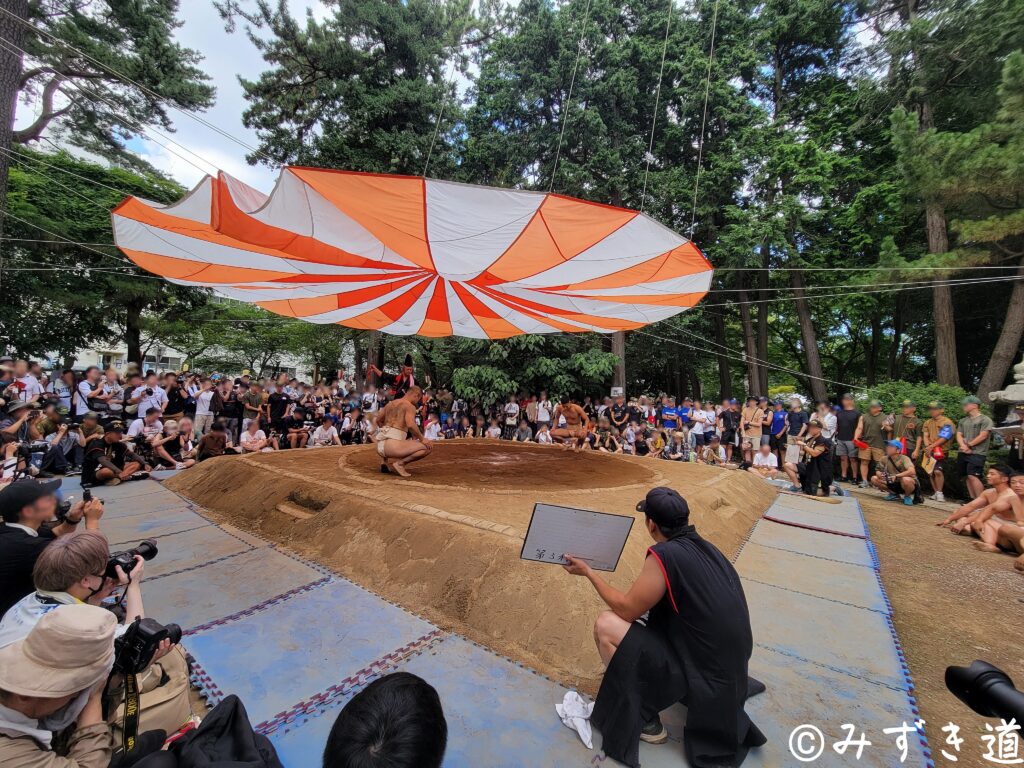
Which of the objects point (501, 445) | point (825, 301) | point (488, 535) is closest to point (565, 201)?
point (488, 535)

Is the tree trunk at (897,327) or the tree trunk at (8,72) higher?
the tree trunk at (8,72)

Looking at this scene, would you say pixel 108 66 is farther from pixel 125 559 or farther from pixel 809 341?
pixel 809 341

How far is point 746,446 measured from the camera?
10656mm

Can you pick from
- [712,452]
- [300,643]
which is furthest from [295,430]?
[712,452]

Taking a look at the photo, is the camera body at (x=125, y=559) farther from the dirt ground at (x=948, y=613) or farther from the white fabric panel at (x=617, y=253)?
the dirt ground at (x=948, y=613)

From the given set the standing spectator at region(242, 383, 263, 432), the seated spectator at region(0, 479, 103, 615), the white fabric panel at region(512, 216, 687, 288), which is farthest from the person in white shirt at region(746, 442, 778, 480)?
the standing spectator at region(242, 383, 263, 432)

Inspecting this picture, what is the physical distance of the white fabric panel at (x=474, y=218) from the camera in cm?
328

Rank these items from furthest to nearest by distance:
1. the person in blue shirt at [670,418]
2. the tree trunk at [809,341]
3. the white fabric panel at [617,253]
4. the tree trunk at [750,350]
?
the tree trunk at [750,350], the tree trunk at [809,341], the person in blue shirt at [670,418], the white fabric panel at [617,253]

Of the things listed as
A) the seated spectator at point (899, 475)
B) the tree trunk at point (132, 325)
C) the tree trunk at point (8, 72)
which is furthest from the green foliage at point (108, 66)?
the seated spectator at point (899, 475)

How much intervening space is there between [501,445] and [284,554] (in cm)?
580

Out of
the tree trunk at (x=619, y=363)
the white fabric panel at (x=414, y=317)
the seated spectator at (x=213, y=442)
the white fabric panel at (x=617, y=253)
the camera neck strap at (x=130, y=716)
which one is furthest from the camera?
the tree trunk at (x=619, y=363)

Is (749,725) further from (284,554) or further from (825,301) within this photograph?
(825,301)

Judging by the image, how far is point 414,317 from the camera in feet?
25.5

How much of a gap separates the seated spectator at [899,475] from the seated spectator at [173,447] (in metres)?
13.0
